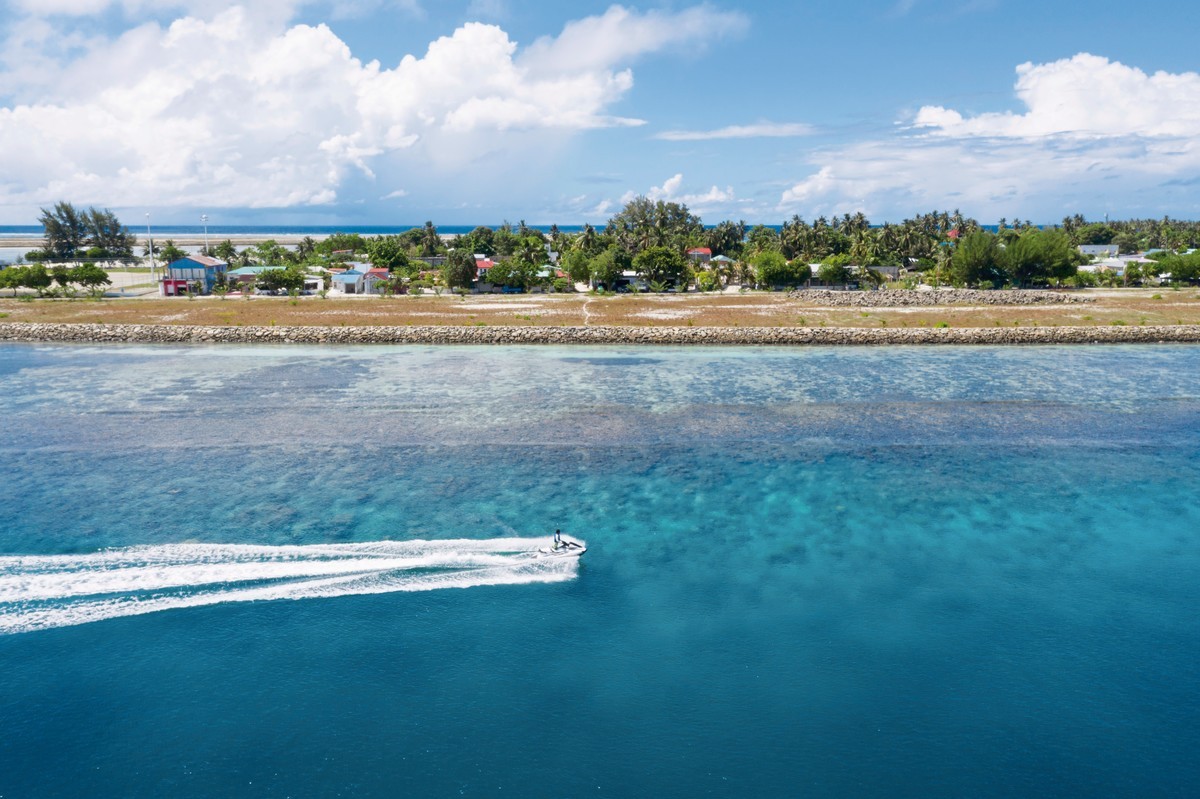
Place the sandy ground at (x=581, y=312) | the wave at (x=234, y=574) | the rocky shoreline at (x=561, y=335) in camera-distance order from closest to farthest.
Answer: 1. the wave at (x=234, y=574)
2. the rocky shoreline at (x=561, y=335)
3. the sandy ground at (x=581, y=312)

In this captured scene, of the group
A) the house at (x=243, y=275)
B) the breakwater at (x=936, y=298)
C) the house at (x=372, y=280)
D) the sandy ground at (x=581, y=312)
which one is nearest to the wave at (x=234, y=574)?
the sandy ground at (x=581, y=312)

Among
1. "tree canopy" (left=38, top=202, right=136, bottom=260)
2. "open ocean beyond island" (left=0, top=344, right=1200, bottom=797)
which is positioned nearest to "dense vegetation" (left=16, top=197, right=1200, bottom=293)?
"tree canopy" (left=38, top=202, right=136, bottom=260)

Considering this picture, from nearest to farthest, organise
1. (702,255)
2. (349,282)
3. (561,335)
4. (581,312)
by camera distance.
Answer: (561,335) < (581,312) < (349,282) < (702,255)

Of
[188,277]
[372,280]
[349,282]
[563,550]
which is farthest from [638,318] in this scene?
[188,277]

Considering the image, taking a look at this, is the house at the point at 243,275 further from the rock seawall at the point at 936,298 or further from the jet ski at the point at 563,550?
the jet ski at the point at 563,550

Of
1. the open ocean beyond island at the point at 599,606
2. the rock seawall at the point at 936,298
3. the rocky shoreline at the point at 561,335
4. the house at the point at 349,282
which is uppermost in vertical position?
the house at the point at 349,282

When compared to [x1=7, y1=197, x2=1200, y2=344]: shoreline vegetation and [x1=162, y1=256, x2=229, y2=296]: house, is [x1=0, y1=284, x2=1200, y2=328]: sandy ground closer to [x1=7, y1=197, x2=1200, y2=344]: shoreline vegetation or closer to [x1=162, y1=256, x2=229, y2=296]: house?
[x1=7, y1=197, x2=1200, y2=344]: shoreline vegetation

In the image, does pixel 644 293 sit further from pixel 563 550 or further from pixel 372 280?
A: pixel 563 550

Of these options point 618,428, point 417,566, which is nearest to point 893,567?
point 417,566
